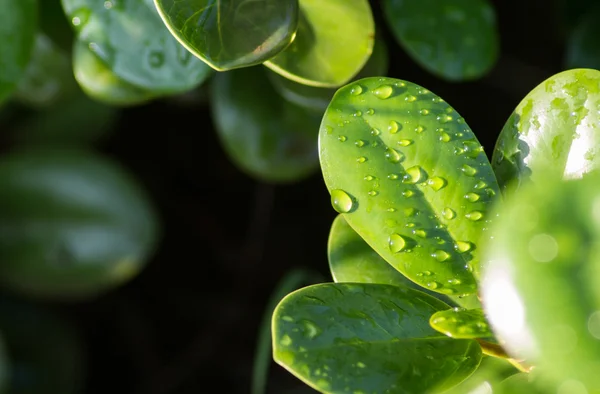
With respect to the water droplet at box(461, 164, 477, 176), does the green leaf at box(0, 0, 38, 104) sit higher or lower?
lower

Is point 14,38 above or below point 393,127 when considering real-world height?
below

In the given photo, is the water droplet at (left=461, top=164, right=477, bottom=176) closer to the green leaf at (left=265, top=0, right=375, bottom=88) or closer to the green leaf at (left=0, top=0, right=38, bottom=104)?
the green leaf at (left=265, top=0, right=375, bottom=88)

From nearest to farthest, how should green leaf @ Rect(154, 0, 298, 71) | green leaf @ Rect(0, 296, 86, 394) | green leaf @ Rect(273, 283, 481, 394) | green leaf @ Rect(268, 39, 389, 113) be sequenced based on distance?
green leaf @ Rect(273, 283, 481, 394)
green leaf @ Rect(154, 0, 298, 71)
green leaf @ Rect(268, 39, 389, 113)
green leaf @ Rect(0, 296, 86, 394)

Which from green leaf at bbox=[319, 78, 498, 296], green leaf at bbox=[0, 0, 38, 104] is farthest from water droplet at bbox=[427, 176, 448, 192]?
green leaf at bbox=[0, 0, 38, 104]

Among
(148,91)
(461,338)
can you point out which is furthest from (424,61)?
(461,338)

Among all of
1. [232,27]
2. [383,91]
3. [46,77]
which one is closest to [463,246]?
[383,91]

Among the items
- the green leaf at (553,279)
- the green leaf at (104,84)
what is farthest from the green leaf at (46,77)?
the green leaf at (553,279)

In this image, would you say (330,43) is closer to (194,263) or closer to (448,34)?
(448,34)

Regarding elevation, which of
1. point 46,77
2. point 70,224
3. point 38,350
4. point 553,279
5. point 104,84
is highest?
point 553,279
